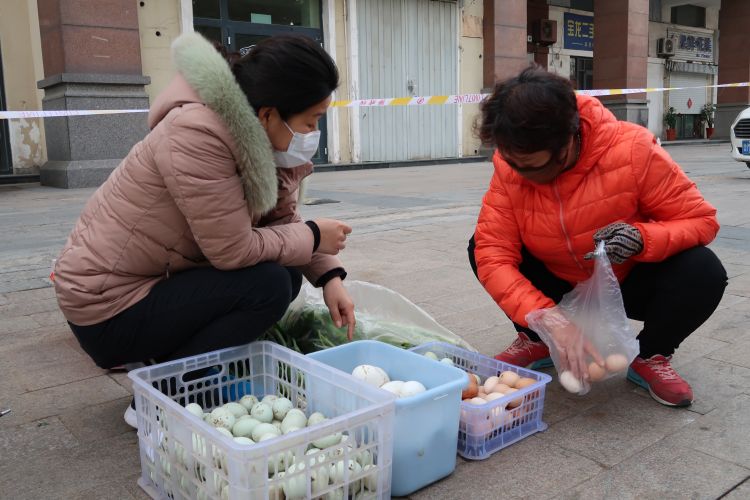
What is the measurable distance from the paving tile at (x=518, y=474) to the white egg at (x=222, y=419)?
1.66 ft

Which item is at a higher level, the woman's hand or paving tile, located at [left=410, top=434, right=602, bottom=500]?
the woman's hand

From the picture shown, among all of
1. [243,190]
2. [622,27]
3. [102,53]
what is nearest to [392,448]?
[243,190]

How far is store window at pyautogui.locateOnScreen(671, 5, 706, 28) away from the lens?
21938 mm

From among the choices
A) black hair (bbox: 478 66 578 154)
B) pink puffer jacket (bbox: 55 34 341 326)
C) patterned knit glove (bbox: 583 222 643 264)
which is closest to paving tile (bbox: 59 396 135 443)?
pink puffer jacket (bbox: 55 34 341 326)

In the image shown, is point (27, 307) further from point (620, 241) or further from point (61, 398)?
point (620, 241)

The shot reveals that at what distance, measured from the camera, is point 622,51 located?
50.6ft

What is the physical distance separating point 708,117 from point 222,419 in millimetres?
24414

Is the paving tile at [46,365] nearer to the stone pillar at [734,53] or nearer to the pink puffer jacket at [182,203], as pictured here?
the pink puffer jacket at [182,203]

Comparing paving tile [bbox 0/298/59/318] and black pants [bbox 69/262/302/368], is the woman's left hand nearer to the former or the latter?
black pants [bbox 69/262/302/368]

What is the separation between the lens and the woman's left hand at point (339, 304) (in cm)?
225

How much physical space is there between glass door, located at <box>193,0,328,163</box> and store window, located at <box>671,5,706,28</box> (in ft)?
47.7

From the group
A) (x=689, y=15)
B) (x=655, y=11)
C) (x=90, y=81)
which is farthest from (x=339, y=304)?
(x=689, y=15)

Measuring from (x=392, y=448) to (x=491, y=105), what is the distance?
3.36 feet

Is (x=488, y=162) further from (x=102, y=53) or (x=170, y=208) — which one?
(x=170, y=208)
